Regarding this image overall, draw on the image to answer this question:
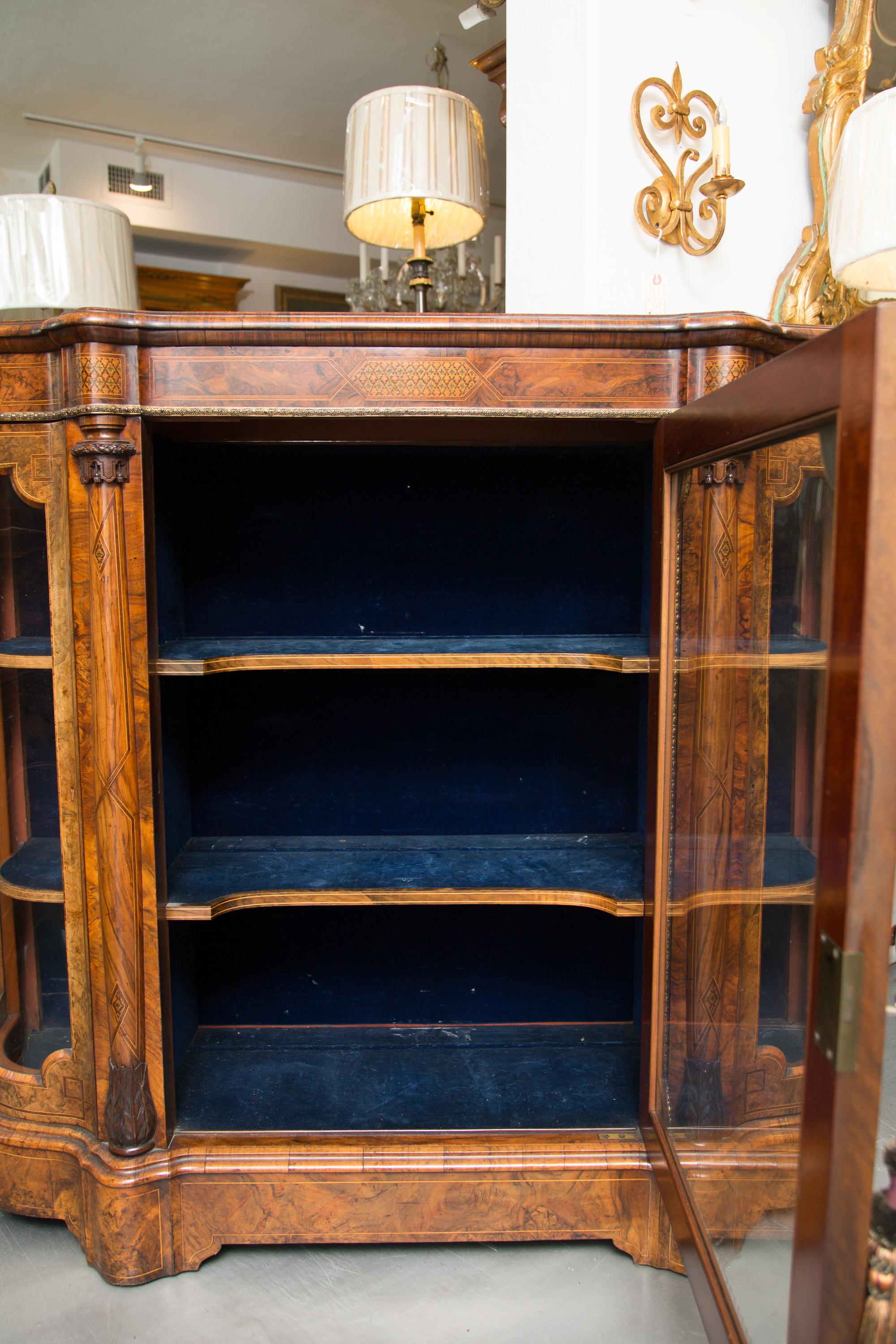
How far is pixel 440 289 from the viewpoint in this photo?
13.9 feet

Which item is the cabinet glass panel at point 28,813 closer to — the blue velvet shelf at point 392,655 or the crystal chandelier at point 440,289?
the blue velvet shelf at point 392,655

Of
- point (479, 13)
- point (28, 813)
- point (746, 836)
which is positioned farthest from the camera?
point (479, 13)

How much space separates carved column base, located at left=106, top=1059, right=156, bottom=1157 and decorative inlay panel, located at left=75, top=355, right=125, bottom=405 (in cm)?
105

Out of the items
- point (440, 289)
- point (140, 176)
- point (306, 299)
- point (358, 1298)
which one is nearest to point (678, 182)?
point (358, 1298)

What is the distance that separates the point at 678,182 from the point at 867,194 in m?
0.51

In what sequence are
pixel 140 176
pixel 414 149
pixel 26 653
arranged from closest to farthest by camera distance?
pixel 26 653
pixel 414 149
pixel 140 176

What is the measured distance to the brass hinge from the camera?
2.30 feet

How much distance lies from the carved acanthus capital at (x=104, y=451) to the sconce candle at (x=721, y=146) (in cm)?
114

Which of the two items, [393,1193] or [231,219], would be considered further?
[231,219]

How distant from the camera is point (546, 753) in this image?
6.21 ft

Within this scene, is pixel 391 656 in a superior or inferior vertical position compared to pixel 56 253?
inferior

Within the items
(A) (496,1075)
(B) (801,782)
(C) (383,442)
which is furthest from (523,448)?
(A) (496,1075)

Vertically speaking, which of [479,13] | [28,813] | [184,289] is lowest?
[28,813]

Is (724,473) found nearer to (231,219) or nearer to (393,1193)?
(393,1193)
